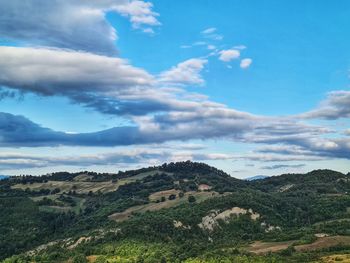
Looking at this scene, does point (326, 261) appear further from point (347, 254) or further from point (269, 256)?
point (269, 256)

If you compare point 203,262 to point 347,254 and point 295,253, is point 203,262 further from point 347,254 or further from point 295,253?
point 347,254

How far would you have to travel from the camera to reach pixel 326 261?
17038 cm

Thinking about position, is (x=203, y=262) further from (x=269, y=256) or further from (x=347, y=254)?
(x=347, y=254)

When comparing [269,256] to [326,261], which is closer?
[326,261]

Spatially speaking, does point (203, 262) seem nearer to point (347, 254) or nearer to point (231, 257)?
point (231, 257)

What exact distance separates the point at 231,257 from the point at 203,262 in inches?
496

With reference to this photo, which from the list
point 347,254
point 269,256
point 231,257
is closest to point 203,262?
point 231,257

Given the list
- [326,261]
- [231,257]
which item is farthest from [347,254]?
[231,257]

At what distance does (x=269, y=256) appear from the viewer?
193 meters

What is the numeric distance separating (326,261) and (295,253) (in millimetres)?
28524

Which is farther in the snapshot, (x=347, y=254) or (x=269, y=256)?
(x=269, y=256)

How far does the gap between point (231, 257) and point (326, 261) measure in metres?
38.8

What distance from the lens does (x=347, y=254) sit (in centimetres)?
18062

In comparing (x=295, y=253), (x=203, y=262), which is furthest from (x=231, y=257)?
(x=295, y=253)
